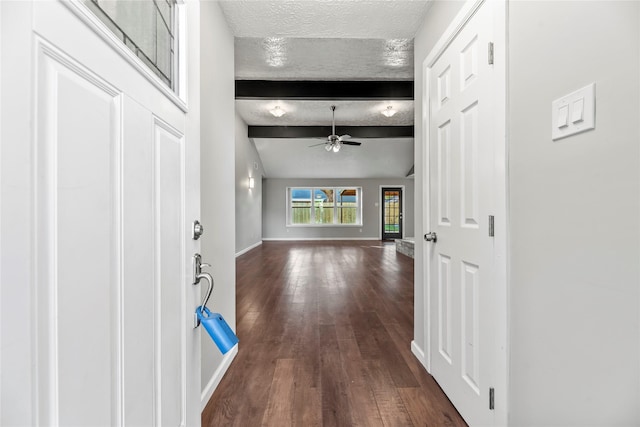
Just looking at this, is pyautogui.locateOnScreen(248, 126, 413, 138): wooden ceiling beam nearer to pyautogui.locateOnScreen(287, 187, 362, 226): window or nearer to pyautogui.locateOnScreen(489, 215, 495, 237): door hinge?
pyautogui.locateOnScreen(287, 187, 362, 226): window

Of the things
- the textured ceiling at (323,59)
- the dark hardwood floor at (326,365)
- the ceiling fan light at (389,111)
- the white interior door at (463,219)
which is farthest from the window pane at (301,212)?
the white interior door at (463,219)

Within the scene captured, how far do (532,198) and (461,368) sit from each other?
2.99ft

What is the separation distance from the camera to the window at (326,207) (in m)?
10.7

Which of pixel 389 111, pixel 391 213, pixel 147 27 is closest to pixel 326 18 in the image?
pixel 147 27

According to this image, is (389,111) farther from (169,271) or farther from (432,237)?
(169,271)

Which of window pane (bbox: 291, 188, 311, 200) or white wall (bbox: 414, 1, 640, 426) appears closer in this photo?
white wall (bbox: 414, 1, 640, 426)

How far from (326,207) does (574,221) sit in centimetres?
1003

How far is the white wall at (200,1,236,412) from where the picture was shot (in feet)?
5.21

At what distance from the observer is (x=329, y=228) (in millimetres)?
10797

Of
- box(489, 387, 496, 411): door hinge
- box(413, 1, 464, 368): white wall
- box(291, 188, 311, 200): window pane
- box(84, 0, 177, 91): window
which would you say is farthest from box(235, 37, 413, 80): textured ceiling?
box(291, 188, 311, 200): window pane

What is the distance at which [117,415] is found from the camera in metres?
0.63

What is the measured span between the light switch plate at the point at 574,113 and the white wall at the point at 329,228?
9711mm

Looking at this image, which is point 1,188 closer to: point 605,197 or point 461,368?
point 605,197

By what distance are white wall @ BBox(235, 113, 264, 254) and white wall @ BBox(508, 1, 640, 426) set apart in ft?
19.5
